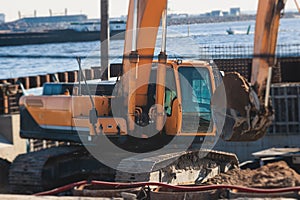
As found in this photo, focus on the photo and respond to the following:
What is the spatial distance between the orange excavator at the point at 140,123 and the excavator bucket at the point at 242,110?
207 centimetres

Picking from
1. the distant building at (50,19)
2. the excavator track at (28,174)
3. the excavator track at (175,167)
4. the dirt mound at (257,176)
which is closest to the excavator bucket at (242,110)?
the dirt mound at (257,176)

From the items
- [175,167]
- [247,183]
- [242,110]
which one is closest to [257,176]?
[247,183]

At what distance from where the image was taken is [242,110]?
841 centimetres

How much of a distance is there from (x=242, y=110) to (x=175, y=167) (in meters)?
3.46

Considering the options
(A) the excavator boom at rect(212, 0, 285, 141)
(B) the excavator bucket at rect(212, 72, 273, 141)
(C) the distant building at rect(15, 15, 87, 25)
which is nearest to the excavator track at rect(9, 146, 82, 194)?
(B) the excavator bucket at rect(212, 72, 273, 141)

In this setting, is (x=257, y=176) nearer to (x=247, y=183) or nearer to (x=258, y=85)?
(x=247, y=183)

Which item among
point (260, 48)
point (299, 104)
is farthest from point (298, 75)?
point (260, 48)

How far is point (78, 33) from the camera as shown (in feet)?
277

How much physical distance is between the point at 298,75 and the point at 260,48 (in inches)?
527

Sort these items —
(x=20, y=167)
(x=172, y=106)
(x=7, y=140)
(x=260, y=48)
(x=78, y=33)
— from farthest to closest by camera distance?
(x=78, y=33)
(x=7, y=140)
(x=20, y=167)
(x=172, y=106)
(x=260, y=48)

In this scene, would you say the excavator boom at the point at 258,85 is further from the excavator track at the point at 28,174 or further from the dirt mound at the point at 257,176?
the excavator track at the point at 28,174

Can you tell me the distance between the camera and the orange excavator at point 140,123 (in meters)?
11.3

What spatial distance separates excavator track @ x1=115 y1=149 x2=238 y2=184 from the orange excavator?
1 centimetres

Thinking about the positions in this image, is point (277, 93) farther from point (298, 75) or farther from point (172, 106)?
point (172, 106)
